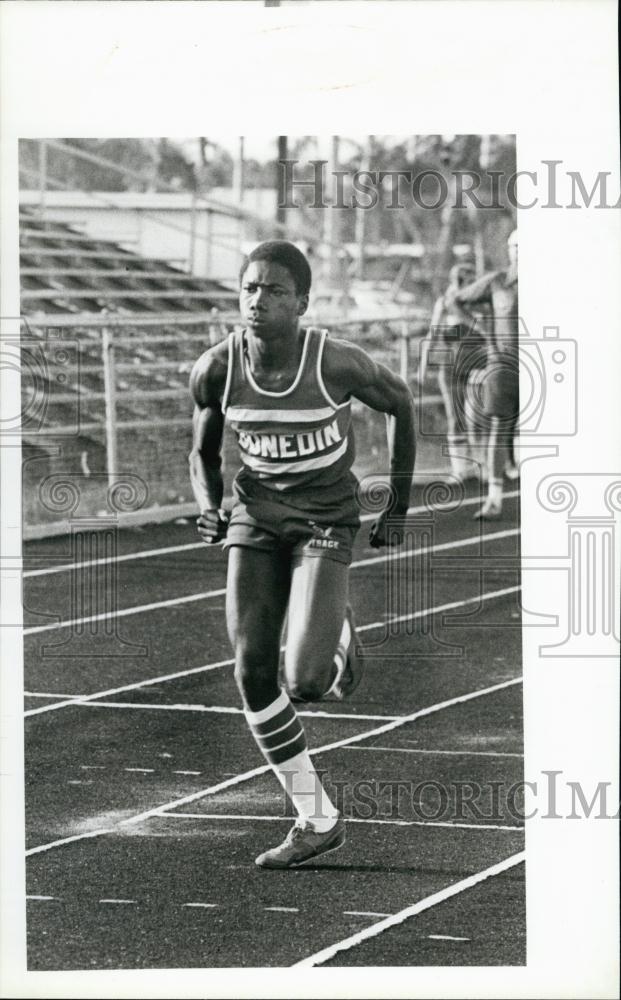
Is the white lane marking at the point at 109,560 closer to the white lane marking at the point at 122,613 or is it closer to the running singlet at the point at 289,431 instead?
the white lane marking at the point at 122,613

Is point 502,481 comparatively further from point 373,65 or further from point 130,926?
point 130,926

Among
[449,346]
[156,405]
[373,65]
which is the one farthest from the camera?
[156,405]

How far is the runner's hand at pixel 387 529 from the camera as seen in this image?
643 centimetres

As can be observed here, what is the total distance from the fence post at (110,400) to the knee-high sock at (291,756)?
1.00 m

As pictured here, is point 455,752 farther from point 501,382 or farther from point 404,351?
point 404,351

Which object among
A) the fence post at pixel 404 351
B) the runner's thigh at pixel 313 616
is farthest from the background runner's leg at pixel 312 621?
the fence post at pixel 404 351

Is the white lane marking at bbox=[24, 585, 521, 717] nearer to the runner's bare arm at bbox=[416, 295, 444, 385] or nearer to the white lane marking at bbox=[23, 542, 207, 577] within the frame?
the white lane marking at bbox=[23, 542, 207, 577]

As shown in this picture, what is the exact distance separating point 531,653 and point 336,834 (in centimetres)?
89

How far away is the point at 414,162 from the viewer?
644 cm

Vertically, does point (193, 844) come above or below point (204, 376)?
below

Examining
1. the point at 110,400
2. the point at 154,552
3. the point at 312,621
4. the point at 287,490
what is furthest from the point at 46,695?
the point at 110,400

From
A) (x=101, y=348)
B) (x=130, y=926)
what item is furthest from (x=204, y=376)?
(x=130, y=926)

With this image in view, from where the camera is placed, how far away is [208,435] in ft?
20.9

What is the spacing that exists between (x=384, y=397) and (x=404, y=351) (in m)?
0.48
